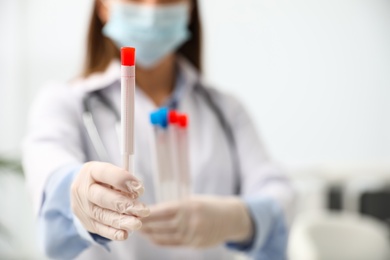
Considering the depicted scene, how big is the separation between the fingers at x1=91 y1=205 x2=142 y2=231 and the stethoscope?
39mm

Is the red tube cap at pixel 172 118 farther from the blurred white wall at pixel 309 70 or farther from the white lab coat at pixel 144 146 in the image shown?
the blurred white wall at pixel 309 70

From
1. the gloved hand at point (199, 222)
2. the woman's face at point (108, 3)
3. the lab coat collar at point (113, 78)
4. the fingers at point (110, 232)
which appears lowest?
the gloved hand at point (199, 222)

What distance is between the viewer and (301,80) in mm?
1816

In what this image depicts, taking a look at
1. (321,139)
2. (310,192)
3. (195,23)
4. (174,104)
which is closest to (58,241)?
(174,104)

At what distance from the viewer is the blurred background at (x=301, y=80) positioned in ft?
5.31

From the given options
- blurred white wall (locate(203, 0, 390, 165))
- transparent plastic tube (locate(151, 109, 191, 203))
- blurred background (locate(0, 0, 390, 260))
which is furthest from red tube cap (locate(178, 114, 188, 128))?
blurred white wall (locate(203, 0, 390, 165))

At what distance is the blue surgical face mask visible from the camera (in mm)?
560

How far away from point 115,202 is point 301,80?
1.58 m

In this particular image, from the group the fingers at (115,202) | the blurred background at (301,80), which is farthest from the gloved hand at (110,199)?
the blurred background at (301,80)

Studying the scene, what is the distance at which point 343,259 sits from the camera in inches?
59.3

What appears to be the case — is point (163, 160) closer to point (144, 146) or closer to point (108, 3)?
point (144, 146)

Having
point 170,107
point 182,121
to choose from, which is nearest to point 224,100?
point 170,107

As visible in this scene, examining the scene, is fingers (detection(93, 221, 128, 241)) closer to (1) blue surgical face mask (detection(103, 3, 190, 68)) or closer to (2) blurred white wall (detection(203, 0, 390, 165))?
(1) blue surgical face mask (detection(103, 3, 190, 68))

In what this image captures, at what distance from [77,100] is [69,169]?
12 centimetres
